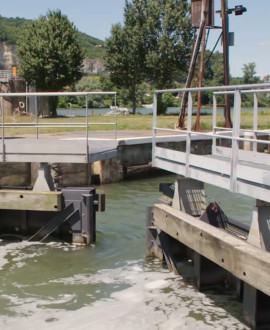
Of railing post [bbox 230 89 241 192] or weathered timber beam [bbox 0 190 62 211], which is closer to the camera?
railing post [bbox 230 89 241 192]

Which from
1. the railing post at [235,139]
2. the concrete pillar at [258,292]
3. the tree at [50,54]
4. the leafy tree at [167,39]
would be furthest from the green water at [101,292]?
the leafy tree at [167,39]

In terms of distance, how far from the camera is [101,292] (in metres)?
8.19

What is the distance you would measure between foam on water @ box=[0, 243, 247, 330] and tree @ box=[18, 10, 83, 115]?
33.6m

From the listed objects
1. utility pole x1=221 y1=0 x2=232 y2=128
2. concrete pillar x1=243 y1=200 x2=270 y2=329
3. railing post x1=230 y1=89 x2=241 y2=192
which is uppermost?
utility pole x1=221 y1=0 x2=232 y2=128

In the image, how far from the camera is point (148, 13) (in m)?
47.3

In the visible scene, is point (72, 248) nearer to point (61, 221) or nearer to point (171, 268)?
point (61, 221)

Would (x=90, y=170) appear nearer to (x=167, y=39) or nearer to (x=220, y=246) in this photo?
(x=220, y=246)

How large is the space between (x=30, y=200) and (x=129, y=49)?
38897mm

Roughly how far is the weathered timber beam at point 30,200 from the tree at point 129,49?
3688 centimetres

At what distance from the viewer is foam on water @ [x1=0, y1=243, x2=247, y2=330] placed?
7020 mm

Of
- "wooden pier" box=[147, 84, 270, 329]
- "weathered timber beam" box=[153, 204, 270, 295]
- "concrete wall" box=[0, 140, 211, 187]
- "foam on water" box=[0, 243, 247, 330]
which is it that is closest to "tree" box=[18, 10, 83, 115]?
"concrete wall" box=[0, 140, 211, 187]

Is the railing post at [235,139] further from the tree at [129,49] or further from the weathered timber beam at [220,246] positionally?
the tree at [129,49]

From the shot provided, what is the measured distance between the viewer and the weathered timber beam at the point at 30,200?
10008 millimetres

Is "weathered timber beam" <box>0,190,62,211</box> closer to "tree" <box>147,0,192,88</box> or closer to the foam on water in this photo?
the foam on water
